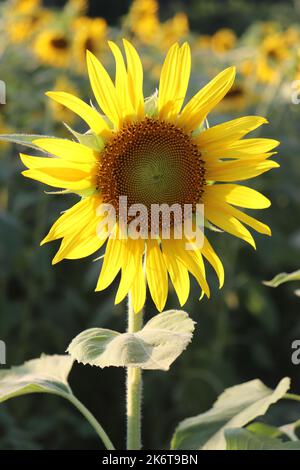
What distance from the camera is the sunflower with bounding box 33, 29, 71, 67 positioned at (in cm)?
462

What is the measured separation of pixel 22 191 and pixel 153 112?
2.49 m

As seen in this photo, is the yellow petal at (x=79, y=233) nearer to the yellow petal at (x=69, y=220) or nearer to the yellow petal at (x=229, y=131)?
the yellow petal at (x=69, y=220)

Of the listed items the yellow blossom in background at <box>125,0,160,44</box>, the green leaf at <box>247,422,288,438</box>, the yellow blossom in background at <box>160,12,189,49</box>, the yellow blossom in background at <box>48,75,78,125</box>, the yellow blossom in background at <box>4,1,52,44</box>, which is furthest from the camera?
the yellow blossom in background at <box>160,12,189,49</box>

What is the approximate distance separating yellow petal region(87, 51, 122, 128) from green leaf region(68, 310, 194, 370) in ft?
1.17

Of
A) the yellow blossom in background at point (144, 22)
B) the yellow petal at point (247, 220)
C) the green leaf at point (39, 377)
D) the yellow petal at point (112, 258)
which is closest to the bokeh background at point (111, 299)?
the green leaf at point (39, 377)

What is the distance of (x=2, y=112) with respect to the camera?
377 centimetres

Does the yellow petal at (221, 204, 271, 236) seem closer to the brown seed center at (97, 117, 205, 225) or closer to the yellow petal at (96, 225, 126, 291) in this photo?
the brown seed center at (97, 117, 205, 225)

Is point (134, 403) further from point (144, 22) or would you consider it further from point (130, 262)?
point (144, 22)

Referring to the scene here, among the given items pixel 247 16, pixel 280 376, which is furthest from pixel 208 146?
pixel 247 16

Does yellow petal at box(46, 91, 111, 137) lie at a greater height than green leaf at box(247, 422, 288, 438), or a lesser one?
greater

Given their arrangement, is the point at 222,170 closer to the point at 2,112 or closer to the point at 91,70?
the point at 91,70

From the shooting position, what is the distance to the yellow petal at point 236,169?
1424 millimetres

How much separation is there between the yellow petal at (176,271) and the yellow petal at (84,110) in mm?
237

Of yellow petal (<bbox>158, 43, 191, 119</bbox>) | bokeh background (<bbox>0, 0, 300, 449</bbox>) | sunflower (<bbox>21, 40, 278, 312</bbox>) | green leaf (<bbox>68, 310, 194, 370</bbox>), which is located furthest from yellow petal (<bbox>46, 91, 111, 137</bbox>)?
bokeh background (<bbox>0, 0, 300, 449</bbox>)
